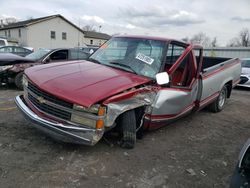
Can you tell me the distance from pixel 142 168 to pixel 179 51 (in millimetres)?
2512

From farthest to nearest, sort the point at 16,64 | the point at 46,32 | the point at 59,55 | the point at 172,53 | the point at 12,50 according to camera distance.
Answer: the point at 46,32
the point at 12,50
the point at 59,55
the point at 16,64
the point at 172,53

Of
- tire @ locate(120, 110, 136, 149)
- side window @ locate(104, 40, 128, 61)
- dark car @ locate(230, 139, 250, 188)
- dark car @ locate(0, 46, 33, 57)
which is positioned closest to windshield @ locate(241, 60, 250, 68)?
side window @ locate(104, 40, 128, 61)

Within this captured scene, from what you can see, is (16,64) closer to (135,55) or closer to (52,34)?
(135,55)

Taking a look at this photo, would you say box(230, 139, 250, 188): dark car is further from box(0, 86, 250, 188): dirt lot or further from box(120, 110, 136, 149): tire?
box(120, 110, 136, 149): tire

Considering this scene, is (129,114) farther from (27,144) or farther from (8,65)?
(8,65)

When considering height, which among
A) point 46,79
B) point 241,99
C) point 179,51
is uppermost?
point 179,51

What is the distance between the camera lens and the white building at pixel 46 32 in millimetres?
35938

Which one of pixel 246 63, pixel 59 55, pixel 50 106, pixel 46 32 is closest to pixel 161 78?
pixel 50 106

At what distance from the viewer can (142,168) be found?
3.46m

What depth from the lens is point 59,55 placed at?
29.1 feet

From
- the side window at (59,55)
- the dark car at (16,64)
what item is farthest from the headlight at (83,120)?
the side window at (59,55)

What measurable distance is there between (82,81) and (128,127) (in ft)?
3.14

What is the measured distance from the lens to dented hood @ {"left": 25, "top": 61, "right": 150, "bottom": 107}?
10.8 ft

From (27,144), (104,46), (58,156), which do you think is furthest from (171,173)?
(104,46)
